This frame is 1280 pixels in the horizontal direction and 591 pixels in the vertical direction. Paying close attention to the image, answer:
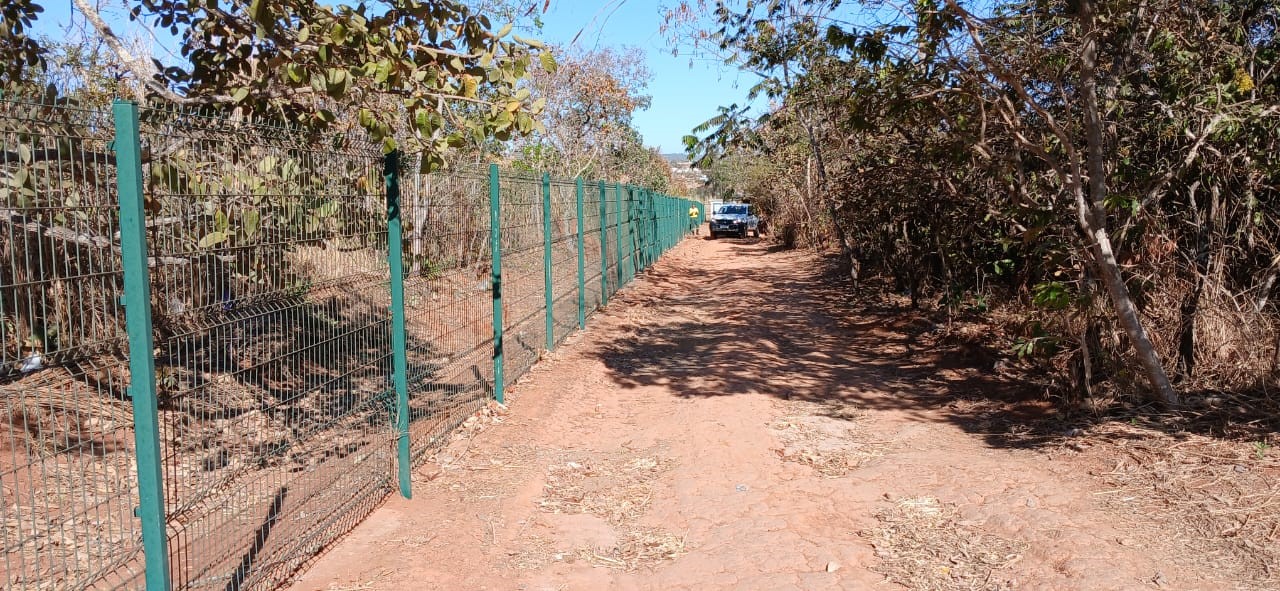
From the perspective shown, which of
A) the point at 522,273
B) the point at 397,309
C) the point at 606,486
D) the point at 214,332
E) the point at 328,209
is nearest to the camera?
the point at 214,332

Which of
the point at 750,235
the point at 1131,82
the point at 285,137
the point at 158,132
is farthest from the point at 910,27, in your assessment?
the point at 750,235

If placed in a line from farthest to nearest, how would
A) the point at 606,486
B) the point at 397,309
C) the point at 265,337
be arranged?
the point at 606,486, the point at 397,309, the point at 265,337

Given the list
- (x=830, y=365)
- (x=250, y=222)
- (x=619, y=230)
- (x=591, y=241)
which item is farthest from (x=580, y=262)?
(x=250, y=222)

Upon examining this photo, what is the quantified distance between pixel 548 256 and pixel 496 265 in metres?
2.11

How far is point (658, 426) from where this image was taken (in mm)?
7156

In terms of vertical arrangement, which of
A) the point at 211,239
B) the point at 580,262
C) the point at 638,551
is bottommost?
the point at 638,551

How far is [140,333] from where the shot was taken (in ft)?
9.99

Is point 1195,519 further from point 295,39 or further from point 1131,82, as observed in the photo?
point 295,39

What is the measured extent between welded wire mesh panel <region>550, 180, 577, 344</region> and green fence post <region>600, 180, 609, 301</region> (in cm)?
178

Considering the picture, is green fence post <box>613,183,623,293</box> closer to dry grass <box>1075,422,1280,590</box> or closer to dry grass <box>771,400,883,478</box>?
dry grass <box>771,400,883,478</box>

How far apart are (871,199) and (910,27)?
18.8ft

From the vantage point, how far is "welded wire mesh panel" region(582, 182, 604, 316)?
11.7 metres

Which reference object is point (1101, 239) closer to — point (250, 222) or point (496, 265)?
point (496, 265)

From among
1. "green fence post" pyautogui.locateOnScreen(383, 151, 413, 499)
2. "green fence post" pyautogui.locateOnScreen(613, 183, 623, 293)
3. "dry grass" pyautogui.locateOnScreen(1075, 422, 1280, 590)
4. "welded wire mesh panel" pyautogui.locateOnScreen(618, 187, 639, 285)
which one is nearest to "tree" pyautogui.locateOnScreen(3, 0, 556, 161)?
"green fence post" pyautogui.locateOnScreen(383, 151, 413, 499)
